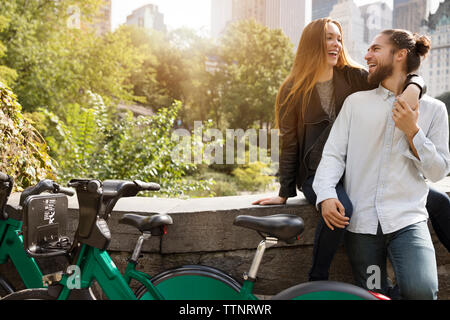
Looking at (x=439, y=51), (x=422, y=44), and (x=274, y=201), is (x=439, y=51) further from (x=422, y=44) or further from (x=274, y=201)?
(x=274, y=201)

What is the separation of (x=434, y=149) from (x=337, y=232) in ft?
1.94

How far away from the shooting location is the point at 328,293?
1.62 meters

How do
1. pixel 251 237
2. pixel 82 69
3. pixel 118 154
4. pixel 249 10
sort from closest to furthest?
pixel 251 237 → pixel 118 154 → pixel 82 69 → pixel 249 10

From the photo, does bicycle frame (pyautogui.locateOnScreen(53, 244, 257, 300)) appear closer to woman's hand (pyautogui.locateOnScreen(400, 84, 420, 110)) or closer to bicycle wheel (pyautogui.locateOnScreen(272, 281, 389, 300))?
bicycle wheel (pyautogui.locateOnScreen(272, 281, 389, 300))

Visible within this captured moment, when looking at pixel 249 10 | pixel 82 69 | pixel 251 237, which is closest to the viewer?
pixel 251 237

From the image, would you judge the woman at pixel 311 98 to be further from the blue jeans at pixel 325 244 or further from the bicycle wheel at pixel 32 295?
the bicycle wheel at pixel 32 295

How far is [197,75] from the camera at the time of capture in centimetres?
2953

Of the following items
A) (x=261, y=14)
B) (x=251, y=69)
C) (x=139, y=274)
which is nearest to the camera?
(x=139, y=274)

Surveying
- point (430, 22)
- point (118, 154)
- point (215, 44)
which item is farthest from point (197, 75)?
point (118, 154)

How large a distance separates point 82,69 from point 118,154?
10.6 meters

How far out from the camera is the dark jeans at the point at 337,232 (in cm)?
Answer: 218

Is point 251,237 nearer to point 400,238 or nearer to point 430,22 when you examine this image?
point 400,238

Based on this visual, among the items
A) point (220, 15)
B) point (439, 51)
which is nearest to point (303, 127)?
point (439, 51)

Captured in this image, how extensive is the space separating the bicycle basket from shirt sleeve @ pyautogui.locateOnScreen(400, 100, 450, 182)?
1.69 m
